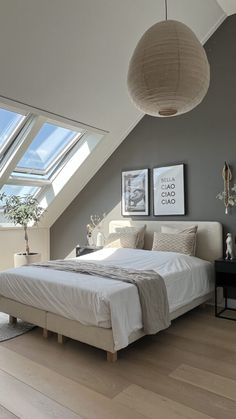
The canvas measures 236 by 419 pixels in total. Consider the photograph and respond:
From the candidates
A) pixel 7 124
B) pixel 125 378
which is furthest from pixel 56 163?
pixel 125 378

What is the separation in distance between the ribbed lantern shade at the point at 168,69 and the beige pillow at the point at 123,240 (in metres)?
2.82

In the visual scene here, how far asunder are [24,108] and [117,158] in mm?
1890

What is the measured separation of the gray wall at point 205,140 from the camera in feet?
13.7

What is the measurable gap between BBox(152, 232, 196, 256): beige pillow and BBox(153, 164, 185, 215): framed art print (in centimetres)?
48

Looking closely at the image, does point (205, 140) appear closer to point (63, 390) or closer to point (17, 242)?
Result: point (63, 390)

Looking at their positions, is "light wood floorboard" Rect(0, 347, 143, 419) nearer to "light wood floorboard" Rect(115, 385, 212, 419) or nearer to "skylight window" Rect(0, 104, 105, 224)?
"light wood floorboard" Rect(115, 385, 212, 419)

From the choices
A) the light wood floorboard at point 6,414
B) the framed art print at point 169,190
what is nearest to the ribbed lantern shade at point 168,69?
the light wood floorboard at point 6,414

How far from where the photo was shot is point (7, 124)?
4.40 metres

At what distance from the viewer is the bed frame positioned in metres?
2.69

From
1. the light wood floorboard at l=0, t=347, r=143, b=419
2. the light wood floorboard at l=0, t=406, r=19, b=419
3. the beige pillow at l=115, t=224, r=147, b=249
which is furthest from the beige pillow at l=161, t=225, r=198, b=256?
the light wood floorboard at l=0, t=406, r=19, b=419

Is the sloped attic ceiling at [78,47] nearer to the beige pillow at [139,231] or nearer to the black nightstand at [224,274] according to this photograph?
the beige pillow at [139,231]

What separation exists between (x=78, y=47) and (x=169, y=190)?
2.22m

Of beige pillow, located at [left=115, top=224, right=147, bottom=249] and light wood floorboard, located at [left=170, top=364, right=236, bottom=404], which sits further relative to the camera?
beige pillow, located at [left=115, top=224, right=147, bottom=249]

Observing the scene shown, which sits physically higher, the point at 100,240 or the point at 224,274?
the point at 100,240
